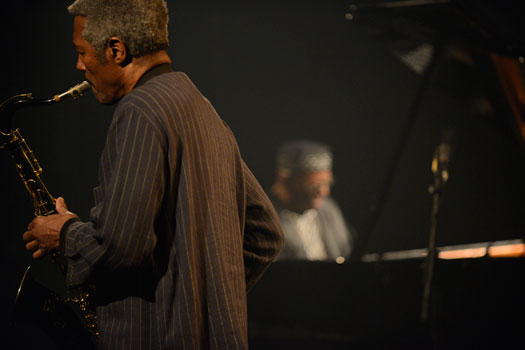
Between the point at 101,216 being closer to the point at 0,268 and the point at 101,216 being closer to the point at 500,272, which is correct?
the point at 0,268

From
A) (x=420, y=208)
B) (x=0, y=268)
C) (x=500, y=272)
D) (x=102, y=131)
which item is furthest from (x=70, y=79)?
(x=420, y=208)

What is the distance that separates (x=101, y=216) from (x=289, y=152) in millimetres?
3702

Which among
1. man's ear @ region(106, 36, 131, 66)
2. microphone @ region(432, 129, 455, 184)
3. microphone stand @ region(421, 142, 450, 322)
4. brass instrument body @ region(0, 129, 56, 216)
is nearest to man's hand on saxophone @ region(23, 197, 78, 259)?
man's ear @ region(106, 36, 131, 66)

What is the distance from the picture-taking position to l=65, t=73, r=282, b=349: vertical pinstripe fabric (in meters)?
1.21

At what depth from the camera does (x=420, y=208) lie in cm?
488

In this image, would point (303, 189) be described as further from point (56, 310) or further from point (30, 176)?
point (56, 310)

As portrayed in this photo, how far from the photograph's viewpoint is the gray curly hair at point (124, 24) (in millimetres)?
1396

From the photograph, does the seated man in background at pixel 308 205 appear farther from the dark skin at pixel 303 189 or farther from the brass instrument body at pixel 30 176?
the brass instrument body at pixel 30 176

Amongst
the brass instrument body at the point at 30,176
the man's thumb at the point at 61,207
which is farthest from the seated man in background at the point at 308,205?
the man's thumb at the point at 61,207

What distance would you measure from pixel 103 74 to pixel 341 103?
3668 millimetres

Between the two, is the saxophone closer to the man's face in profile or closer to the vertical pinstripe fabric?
the vertical pinstripe fabric

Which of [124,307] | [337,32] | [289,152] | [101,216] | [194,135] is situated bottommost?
[289,152]

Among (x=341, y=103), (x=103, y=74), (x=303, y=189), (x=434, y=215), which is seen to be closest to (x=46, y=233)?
(x=103, y=74)

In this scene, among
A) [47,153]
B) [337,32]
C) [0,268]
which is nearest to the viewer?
[0,268]
